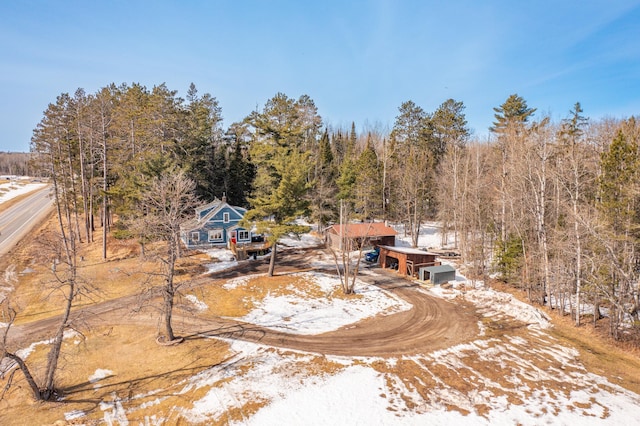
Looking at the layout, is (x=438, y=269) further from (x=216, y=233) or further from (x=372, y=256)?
(x=216, y=233)

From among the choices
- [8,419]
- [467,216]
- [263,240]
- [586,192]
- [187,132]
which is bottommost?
[8,419]

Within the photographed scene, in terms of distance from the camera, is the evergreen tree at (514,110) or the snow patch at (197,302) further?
the evergreen tree at (514,110)

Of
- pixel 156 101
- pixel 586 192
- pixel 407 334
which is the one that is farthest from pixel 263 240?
pixel 586 192

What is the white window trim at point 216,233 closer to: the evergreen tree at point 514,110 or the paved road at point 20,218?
the paved road at point 20,218

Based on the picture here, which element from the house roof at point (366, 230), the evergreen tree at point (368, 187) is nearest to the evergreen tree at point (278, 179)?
the house roof at point (366, 230)

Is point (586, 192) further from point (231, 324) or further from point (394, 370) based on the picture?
point (231, 324)

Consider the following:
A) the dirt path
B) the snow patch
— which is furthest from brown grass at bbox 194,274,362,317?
the dirt path

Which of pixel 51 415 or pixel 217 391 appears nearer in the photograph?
pixel 51 415
